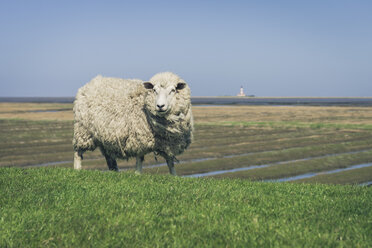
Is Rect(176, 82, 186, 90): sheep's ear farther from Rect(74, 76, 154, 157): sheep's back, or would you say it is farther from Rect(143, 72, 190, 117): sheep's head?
Rect(74, 76, 154, 157): sheep's back

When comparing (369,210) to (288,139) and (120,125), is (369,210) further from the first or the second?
(288,139)

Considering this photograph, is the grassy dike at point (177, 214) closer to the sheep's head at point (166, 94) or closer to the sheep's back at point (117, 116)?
the sheep's head at point (166, 94)

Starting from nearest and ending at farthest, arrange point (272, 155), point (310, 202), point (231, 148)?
point (310, 202)
point (272, 155)
point (231, 148)

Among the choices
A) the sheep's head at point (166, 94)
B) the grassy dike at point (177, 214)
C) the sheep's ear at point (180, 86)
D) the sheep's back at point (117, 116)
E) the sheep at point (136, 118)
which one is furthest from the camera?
the sheep's back at point (117, 116)

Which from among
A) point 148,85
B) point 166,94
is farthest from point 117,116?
point 166,94

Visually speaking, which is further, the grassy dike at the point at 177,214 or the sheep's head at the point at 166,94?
the sheep's head at the point at 166,94

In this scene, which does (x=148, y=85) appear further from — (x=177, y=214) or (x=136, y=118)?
(x=177, y=214)

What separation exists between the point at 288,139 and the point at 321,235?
1591 centimetres

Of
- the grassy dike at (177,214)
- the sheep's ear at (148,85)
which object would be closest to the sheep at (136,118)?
the sheep's ear at (148,85)

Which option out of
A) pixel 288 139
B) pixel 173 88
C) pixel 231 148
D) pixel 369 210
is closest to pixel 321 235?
pixel 369 210

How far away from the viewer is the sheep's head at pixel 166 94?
8.04 m

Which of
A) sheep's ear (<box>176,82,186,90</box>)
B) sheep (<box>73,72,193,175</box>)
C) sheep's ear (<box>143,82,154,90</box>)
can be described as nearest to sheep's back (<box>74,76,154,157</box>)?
sheep (<box>73,72,193,175</box>)

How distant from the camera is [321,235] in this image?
14.2 feet

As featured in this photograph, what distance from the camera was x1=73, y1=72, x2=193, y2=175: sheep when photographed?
8.26 meters
